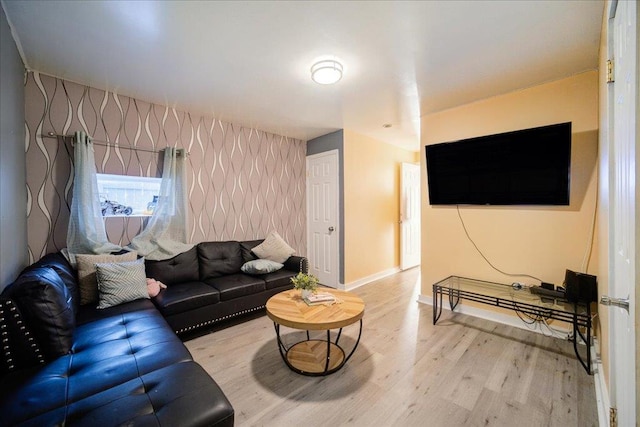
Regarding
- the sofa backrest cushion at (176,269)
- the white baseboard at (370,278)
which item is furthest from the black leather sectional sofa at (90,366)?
the white baseboard at (370,278)

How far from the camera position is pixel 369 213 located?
439 centimetres

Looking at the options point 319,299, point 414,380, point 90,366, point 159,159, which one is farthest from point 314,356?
point 159,159

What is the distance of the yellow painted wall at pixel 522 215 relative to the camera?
91.7 inches

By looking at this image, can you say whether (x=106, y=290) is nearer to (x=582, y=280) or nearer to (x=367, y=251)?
(x=367, y=251)

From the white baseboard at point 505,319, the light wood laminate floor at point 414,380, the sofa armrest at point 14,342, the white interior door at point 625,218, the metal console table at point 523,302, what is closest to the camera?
the white interior door at point 625,218

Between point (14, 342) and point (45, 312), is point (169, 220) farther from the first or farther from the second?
point (14, 342)

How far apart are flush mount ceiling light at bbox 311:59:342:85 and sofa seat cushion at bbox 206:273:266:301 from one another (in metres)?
2.17

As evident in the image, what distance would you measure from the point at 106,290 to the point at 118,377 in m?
1.18

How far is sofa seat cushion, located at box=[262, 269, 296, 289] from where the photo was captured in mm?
3031

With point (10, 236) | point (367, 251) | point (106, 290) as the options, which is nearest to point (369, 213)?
point (367, 251)

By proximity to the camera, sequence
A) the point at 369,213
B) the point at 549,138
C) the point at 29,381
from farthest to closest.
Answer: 1. the point at 369,213
2. the point at 549,138
3. the point at 29,381

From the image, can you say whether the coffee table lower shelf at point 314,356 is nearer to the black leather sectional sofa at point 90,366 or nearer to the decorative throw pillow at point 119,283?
the black leather sectional sofa at point 90,366

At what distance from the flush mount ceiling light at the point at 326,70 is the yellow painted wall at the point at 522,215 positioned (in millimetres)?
1690

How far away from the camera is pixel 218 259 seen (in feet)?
10.5
